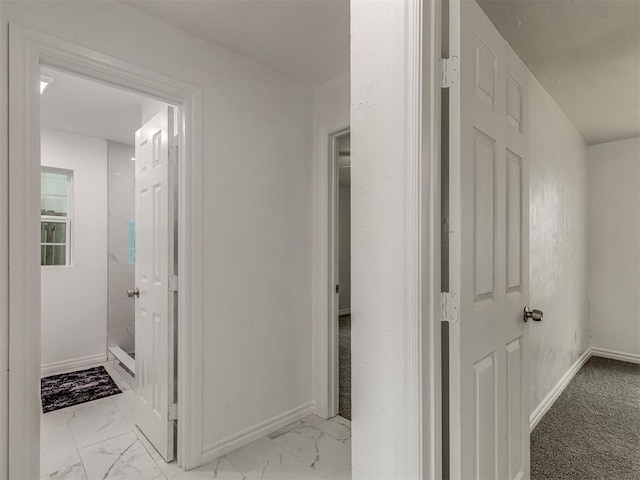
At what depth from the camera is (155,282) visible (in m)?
2.18

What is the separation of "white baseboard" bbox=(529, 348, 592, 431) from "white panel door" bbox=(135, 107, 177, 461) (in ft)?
7.75

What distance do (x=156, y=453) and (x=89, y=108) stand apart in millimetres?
2752

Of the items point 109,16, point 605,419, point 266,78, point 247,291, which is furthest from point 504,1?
point 605,419

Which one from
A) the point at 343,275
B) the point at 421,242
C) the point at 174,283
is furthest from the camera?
the point at 343,275

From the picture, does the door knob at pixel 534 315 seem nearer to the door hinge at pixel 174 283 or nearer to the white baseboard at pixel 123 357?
the door hinge at pixel 174 283

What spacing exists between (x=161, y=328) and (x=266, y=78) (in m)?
1.76

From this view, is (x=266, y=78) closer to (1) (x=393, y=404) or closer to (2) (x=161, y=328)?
(2) (x=161, y=328)

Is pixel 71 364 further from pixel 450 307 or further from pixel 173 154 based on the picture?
pixel 450 307

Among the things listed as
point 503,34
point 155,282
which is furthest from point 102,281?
point 503,34

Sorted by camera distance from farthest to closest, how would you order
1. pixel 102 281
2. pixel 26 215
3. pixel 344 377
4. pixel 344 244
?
pixel 344 244
pixel 102 281
pixel 344 377
pixel 26 215

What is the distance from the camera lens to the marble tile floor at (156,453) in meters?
1.92

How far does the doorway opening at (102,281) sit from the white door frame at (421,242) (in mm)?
1508

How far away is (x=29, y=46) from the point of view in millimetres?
1462

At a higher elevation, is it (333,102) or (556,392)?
(333,102)
